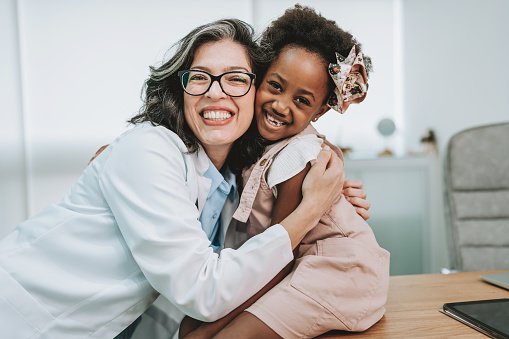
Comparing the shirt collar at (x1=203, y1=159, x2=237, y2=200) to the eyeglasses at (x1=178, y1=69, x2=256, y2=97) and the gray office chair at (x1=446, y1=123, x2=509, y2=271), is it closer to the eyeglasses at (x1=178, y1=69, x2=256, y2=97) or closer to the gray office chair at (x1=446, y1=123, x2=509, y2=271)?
the eyeglasses at (x1=178, y1=69, x2=256, y2=97)

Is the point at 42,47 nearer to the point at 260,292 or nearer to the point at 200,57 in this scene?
the point at 200,57

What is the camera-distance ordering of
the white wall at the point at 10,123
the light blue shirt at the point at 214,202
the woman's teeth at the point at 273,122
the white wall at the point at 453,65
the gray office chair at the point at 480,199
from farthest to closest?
1. the white wall at the point at 10,123
2. the white wall at the point at 453,65
3. the gray office chair at the point at 480,199
4. the woman's teeth at the point at 273,122
5. the light blue shirt at the point at 214,202

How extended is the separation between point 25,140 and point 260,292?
10.9 ft

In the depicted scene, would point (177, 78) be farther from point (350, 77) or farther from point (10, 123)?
point (10, 123)

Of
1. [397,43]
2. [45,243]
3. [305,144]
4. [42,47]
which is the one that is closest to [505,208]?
[305,144]

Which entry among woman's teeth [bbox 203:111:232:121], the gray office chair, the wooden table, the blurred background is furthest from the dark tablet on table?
the blurred background

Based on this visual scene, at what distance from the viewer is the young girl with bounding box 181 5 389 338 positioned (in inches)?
32.9

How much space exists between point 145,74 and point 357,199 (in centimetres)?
301

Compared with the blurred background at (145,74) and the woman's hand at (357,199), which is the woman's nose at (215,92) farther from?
the blurred background at (145,74)

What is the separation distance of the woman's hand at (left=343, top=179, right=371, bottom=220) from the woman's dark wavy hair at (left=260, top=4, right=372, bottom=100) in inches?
13.7

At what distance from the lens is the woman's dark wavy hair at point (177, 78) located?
1.11 m

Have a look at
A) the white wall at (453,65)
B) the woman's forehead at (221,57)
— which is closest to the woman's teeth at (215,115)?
the woman's forehead at (221,57)

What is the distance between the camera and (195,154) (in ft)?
3.53

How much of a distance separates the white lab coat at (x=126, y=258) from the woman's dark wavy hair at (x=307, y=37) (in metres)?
0.51
